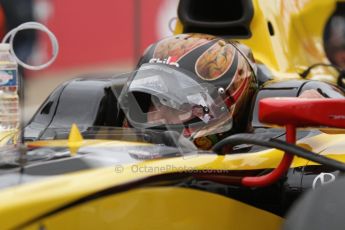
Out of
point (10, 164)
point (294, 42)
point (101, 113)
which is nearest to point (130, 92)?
point (101, 113)

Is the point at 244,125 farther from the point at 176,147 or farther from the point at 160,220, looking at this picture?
the point at 160,220

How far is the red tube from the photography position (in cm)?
136

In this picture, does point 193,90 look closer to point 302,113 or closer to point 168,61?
point 168,61

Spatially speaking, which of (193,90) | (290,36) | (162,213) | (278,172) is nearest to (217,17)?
(290,36)

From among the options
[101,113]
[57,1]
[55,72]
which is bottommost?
[55,72]

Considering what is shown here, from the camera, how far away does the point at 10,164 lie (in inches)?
50.0

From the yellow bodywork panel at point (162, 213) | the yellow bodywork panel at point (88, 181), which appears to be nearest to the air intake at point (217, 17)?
the yellow bodywork panel at point (88, 181)

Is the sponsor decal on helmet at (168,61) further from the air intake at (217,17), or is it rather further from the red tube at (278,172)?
the air intake at (217,17)

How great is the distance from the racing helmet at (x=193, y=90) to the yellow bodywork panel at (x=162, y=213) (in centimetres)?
26

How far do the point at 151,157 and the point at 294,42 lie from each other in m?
1.61

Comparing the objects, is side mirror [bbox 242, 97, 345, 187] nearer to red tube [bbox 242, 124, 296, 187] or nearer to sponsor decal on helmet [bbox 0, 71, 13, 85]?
red tube [bbox 242, 124, 296, 187]

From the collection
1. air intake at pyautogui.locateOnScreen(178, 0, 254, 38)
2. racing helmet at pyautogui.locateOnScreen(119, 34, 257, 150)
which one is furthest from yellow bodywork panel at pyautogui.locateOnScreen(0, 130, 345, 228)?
air intake at pyautogui.locateOnScreen(178, 0, 254, 38)

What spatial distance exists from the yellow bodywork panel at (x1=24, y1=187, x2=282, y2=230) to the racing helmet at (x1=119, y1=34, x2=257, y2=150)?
258 millimetres

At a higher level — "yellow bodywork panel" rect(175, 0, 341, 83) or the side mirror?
the side mirror
